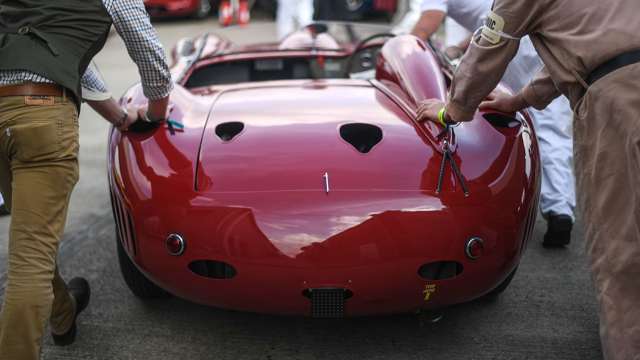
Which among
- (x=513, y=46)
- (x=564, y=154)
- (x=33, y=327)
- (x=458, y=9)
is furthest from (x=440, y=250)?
(x=458, y=9)

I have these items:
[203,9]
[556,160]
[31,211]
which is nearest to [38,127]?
[31,211]

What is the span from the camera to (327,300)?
2.23 metres

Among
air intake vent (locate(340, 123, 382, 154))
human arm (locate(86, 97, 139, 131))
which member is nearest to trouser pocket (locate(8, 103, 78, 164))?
human arm (locate(86, 97, 139, 131))

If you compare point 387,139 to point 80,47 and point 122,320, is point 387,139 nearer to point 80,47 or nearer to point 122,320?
point 80,47

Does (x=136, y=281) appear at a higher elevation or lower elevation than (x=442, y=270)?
lower

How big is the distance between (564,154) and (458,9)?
103cm

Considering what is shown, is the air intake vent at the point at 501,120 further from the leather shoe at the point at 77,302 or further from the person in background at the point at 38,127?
the leather shoe at the point at 77,302

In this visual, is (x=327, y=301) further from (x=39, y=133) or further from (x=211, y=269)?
(x=39, y=133)

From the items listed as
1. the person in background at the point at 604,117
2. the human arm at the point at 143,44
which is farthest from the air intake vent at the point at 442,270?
the human arm at the point at 143,44

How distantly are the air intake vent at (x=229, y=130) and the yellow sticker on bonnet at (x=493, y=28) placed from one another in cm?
102

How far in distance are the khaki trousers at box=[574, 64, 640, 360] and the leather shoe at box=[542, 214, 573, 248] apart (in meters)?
1.58

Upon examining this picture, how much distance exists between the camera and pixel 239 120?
8.93ft

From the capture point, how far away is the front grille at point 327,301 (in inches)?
87.1

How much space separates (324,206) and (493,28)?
30.3 inches
